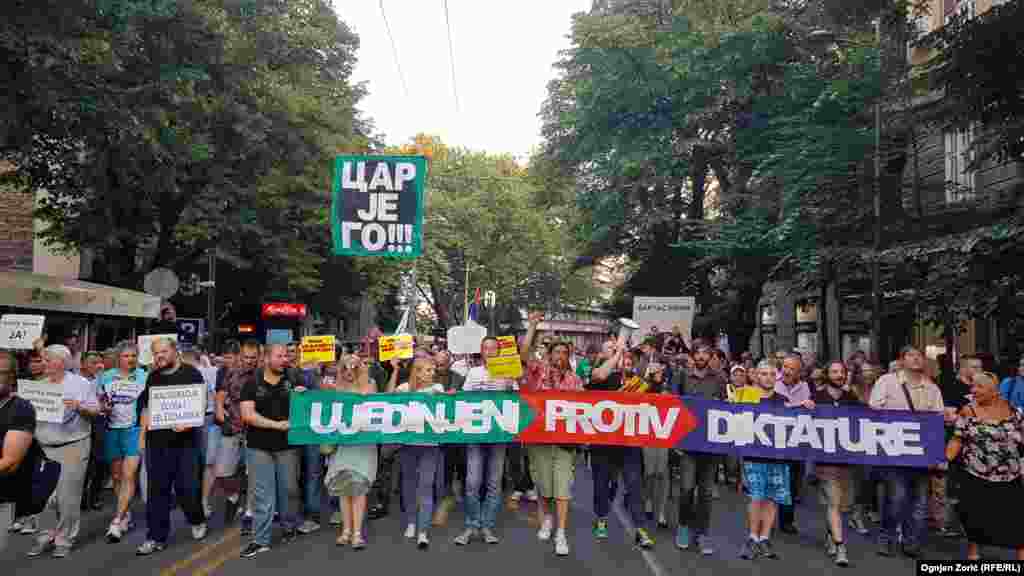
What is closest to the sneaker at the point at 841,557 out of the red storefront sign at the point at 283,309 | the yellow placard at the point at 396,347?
the yellow placard at the point at 396,347

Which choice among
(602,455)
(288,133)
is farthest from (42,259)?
(602,455)

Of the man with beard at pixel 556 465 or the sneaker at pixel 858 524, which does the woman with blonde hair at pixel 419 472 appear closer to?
the man with beard at pixel 556 465

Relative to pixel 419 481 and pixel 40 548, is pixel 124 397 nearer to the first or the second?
pixel 40 548

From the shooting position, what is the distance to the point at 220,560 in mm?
7520

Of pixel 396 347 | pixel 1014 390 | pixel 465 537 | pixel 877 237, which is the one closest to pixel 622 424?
pixel 465 537

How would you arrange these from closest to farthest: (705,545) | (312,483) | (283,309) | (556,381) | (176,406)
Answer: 1. (176,406)
2. (705,545)
3. (312,483)
4. (556,381)
5. (283,309)

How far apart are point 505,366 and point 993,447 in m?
4.51

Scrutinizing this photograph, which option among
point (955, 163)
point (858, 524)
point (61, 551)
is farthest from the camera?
point (955, 163)

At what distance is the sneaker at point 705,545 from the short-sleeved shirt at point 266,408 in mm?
4058

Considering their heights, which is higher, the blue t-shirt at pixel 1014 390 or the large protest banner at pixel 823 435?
the blue t-shirt at pixel 1014 390

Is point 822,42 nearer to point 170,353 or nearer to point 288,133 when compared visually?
point 288,133

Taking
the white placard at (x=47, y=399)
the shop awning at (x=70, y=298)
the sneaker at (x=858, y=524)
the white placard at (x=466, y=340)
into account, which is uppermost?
the shop awning at (x=70, y=298)

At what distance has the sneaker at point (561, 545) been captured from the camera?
26.0 feet

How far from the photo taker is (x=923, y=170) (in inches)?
987
